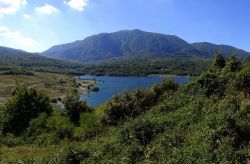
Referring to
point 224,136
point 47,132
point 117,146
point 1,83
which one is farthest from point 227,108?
→ point 1,83

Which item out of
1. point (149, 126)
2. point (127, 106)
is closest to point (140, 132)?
point (149, 126)

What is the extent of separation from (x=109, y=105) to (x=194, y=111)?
1352 cm

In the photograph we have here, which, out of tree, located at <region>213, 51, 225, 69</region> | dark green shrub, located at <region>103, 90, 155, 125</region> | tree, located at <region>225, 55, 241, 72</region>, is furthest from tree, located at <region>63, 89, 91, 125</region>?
tree, located at <region>225, 55, 241, 72</region>

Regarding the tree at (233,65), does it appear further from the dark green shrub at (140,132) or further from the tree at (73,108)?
the tree at (73,108)

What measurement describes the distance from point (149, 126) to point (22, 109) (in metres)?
29.2

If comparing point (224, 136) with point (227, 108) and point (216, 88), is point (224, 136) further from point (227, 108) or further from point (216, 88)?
point (216, 88)

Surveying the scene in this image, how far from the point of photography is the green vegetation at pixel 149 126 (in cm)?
2189

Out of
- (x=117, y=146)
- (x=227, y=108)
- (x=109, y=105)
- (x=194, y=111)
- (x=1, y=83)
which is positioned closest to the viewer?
(x=117, y=146)

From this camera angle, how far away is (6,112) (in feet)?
171

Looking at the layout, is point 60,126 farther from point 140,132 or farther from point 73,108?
point 140,132

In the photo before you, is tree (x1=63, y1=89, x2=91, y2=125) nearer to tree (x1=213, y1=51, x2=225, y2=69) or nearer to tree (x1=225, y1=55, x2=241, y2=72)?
tree (x1=213, y1=51, x2=225, y2=69)

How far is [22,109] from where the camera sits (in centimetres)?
5188

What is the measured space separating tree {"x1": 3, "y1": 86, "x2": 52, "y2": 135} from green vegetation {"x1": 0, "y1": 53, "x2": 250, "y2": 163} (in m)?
0.14

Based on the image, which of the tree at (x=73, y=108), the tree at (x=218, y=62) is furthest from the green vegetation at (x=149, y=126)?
the tree at (x=218, y=62)
